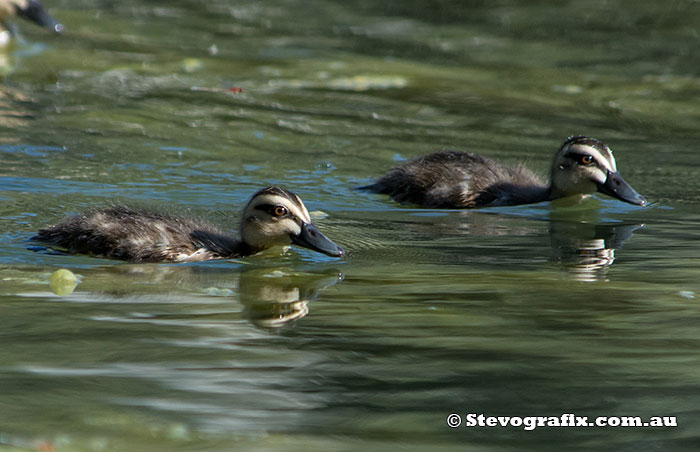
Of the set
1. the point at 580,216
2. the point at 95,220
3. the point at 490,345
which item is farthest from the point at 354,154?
the point at 490,345

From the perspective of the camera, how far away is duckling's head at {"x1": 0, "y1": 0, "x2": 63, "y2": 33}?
16531 millimetres

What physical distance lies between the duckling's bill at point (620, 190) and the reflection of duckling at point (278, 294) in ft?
10.3

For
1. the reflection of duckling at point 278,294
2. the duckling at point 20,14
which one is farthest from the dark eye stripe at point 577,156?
the duckling at point 20,14

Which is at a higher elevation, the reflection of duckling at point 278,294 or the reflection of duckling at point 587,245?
the reflection of duckling at point 587,245

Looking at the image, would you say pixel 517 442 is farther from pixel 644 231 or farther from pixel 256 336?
pixel 644 231

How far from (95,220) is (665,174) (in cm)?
551

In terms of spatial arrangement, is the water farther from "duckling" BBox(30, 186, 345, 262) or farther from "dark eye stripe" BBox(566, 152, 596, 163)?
"dark eye stripe" BBox(566, 152, 596, 163)

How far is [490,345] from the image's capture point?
18.4 ft

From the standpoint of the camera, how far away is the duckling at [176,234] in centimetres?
755

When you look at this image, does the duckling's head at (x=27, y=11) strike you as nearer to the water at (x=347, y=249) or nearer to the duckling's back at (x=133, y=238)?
the water at (x=347, y=249)

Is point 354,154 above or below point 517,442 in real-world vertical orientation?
above

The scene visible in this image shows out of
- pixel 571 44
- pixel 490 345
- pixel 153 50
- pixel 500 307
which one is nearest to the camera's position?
pixel 490 345

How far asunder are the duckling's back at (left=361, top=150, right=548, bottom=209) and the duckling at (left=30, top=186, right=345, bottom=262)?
2.24 metres

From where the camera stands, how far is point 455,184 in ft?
32.1
